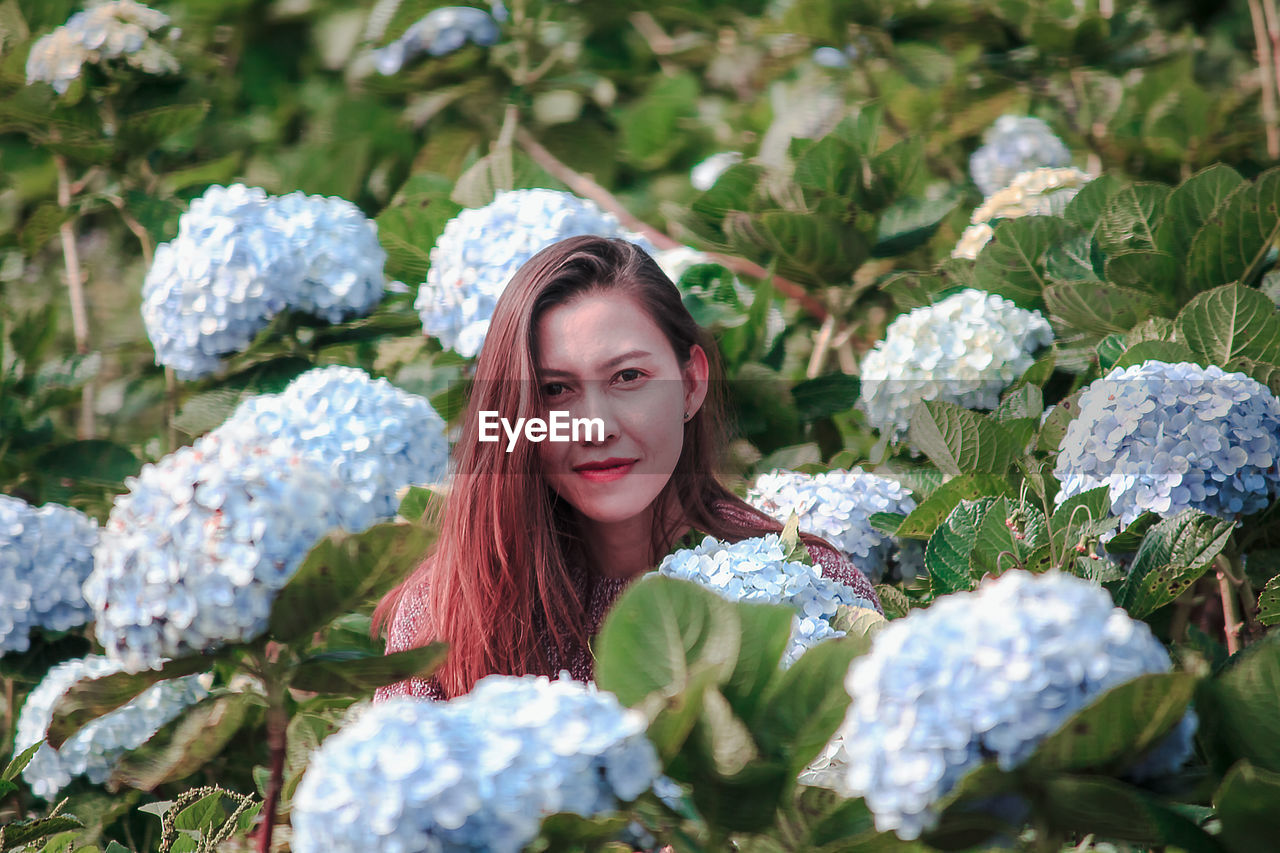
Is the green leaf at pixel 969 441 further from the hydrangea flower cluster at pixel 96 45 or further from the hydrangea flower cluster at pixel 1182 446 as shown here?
the hydrangea flower cluster at pixel 96 45

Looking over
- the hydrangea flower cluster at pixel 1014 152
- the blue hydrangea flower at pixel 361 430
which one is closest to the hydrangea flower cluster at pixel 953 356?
the blue hydrangea flower at pixel 361 430

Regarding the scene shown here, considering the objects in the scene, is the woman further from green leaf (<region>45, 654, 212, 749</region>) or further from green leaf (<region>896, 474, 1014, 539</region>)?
green leaf (<region>45, 654, 212, 749</region>)

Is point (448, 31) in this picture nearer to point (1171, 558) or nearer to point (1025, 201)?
point (1025, 201)

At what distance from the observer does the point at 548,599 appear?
4.37 feet

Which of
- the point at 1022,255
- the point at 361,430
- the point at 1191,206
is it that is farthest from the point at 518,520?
the point at 1191,206

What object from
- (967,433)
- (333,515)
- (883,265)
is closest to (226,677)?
(333,515)

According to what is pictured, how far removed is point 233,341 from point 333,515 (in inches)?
38.4

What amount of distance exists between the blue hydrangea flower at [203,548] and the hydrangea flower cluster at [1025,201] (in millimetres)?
1267

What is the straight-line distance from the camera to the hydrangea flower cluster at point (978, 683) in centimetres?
65

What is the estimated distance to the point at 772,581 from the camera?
3.59 feet

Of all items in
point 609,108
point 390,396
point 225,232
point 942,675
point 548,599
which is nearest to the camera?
point 942,675

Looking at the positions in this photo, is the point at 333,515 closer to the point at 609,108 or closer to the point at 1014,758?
the point at 1014,758

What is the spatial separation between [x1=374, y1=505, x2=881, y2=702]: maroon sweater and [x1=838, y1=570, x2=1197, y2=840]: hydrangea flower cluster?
607mm

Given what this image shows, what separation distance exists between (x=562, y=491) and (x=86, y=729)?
73 cm
